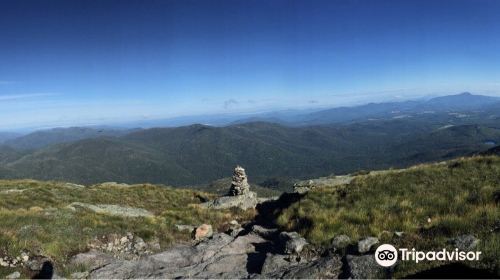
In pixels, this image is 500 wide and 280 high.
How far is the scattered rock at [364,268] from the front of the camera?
497 inches

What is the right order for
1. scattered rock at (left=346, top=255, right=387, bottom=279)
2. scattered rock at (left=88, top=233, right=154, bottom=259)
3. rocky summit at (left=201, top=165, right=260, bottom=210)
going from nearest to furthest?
scattered rock at (left=346, top=255, right=387, bottom=279), scattered rock at (left=88, top=233, right=154, bottom=259), rocky summit at (left=201, top=165, right=260, bottom=210)

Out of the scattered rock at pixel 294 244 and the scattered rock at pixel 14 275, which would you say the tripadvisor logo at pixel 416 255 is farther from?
the scattered rock at pixel 14 275

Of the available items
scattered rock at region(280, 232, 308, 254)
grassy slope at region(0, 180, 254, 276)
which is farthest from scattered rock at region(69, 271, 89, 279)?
scattered rock at region(280, 232, 308, 254)

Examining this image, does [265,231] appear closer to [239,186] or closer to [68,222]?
[68,222]

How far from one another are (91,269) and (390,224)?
1351 centimetres

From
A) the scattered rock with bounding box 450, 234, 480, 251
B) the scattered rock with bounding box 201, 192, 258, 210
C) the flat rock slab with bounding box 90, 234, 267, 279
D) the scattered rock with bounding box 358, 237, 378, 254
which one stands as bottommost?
the scattered rock with bounding box 201, 192, 258, 210

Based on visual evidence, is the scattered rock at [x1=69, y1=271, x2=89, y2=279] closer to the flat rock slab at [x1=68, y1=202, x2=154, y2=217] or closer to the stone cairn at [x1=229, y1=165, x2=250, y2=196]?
the flat rock slab at [x1=68, y1=202, x2=154, y2=217]

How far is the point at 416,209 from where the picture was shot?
61.7 ft

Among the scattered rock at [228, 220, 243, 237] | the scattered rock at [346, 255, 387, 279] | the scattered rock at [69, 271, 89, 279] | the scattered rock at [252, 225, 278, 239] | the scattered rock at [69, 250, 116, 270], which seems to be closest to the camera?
the scattered rock at [346, 255, 387, 279]

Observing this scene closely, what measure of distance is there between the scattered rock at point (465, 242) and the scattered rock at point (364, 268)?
2.83 metres

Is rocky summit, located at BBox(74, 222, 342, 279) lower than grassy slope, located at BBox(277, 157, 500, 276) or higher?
lower

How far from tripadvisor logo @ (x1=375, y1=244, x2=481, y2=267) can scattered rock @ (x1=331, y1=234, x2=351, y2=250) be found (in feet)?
6.30

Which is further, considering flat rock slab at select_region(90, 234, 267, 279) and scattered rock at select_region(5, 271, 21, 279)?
flat rock slab at select_region(90, 234, 267, 279)

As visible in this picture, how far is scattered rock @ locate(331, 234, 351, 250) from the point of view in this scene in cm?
1556
